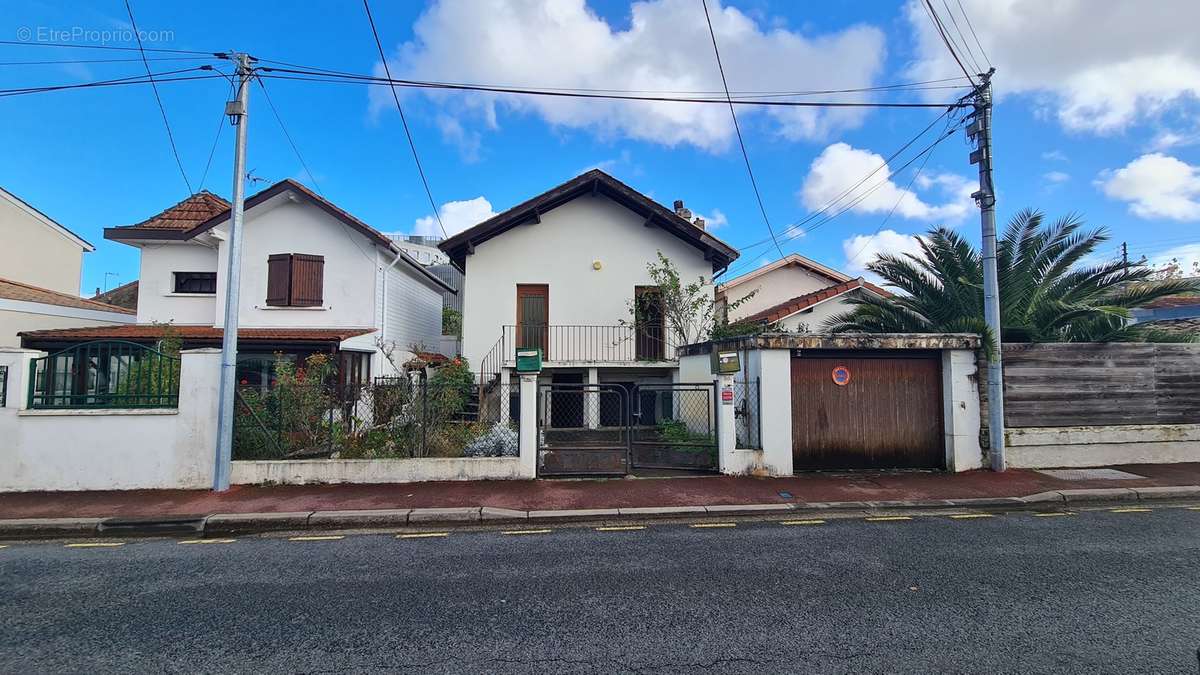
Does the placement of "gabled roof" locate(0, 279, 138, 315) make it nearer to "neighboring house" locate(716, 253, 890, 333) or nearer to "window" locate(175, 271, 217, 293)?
"window" locate(175, 271, 217, 293)

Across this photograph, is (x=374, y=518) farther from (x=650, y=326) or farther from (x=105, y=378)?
(x=650, y=326)

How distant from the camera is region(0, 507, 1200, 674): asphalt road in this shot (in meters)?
3.24

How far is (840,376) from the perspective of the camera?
28.5ft

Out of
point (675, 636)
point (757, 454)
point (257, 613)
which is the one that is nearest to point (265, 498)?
point (257, 613)

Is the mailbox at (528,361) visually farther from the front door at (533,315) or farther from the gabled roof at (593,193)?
the gabled roof at (593,193)

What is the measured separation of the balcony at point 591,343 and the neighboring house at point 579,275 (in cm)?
3

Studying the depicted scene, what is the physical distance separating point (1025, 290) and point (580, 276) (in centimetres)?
998

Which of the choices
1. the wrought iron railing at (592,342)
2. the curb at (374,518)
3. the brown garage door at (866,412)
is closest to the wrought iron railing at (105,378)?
the curb at (374,518)

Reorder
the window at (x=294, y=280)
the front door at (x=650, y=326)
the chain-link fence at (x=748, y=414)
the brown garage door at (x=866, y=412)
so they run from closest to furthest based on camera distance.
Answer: the chain-link fence at (x=748, y=414) → the brown garage door at (x=866, y=412) → the window at (x=294, y=280) → the front door at (x=650, y=326)

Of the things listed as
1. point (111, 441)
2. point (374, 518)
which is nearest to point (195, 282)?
point (111, 441)

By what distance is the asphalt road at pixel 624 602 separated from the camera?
10.6 feet

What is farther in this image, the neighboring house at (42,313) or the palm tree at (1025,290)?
the neighboring house at (42,313)

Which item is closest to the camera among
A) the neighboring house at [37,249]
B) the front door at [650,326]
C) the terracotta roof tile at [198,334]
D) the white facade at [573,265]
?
the terracotta roof tile at [198,334]

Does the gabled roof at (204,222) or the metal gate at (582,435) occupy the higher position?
the gabled roof at (204,222)
